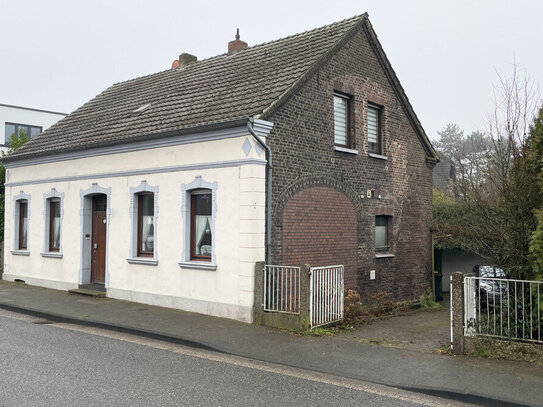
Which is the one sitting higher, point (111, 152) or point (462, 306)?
point (111, 152)

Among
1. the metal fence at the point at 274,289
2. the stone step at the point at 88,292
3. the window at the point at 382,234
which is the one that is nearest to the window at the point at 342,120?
the window at the point at 382,234

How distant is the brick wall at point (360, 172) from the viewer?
38.6 feet

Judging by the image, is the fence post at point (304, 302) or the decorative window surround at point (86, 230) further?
the decorative window surround at point (86, 230)

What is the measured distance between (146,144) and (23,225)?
7.27 metres

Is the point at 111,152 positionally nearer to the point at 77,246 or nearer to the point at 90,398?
the point at 77,246

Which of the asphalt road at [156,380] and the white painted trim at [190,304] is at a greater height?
the white painted trim at [190,304]

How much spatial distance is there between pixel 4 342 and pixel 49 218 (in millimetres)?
7993

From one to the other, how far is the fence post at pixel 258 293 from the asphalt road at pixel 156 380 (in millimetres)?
1963

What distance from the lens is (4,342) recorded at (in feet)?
28.7

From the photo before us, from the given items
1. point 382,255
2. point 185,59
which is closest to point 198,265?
point 382,255

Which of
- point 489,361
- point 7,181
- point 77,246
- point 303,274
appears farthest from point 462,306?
point 7,181

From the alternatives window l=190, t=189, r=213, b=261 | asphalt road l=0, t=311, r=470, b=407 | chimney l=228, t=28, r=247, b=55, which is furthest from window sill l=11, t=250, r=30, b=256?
chimney l=228, t=28, r=247, b=55

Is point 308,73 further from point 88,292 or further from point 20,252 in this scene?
point 20,252

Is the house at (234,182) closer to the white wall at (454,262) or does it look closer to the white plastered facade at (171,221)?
the white plastered facade at (171,221)
